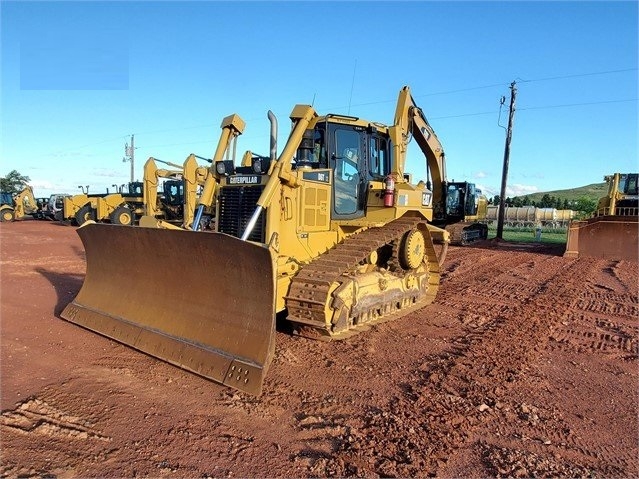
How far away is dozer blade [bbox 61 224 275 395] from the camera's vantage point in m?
4.57

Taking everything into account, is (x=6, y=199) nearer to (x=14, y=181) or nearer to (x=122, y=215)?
(x=122, y=215)

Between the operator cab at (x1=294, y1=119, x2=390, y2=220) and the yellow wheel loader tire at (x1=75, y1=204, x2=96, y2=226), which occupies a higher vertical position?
the operator cab at (x1=294, y1=119, x2=390, y2=220)

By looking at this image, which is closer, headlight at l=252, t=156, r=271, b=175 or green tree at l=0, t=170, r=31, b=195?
headlight at l=252, t=156, r=271, b=175

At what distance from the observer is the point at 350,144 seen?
22.4ft

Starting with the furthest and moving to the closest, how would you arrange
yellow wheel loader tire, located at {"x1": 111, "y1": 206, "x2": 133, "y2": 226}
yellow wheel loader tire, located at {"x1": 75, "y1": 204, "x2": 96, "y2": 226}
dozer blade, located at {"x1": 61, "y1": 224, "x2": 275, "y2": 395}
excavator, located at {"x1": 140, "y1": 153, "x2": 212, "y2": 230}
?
yellow wheel loader tire, located at {"x1": 75, "y1": 204, "x2": 96, "y2": 226} → yellow wheel loader tire, located at {"x1": 111, "y1": 206, "x2": 133, "y2": 226} → excavator, located at {"x1": 140, "y1": 153, "x2": 212, "y2": 230} → dozer blade, located at {"x1": 61, "y1": 224, "x2": 275, "y2": 395}

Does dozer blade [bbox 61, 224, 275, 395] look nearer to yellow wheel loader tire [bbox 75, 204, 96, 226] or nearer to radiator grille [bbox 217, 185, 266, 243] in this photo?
radiator grille [bbox 217, 185, 266, 243]

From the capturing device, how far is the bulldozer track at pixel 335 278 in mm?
5328

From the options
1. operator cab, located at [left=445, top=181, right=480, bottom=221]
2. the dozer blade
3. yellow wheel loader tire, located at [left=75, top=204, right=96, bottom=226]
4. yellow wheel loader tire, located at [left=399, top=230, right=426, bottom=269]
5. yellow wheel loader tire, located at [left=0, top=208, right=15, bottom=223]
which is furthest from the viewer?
yellow wheel loader tire, located at [left=0, top=208, right=15, bottom=223]

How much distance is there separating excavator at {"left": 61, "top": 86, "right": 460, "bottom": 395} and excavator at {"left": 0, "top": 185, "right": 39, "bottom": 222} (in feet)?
97.1

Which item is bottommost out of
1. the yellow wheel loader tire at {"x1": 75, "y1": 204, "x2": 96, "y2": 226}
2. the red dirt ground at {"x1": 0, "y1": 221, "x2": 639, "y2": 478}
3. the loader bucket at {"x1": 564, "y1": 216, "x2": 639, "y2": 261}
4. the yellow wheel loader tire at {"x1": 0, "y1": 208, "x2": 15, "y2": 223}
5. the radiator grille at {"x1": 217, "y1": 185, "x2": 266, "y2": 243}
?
the yellow wheel loader tire at {"x1": 0, "y1": 208, "x2": 15, "y2": 223}

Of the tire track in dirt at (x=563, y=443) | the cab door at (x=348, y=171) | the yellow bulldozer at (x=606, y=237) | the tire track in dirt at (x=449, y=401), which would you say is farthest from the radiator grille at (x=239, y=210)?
the yellow bulldozer at (x=606, y=237)

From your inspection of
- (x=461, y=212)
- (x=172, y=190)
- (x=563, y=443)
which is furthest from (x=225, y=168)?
(x=172, y=190)

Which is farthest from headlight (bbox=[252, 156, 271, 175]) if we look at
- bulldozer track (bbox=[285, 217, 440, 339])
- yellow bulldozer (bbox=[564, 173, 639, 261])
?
yellow bulldozer (bbox=[564, 173, 639, 261])

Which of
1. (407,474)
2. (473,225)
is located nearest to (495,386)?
(407,474)
